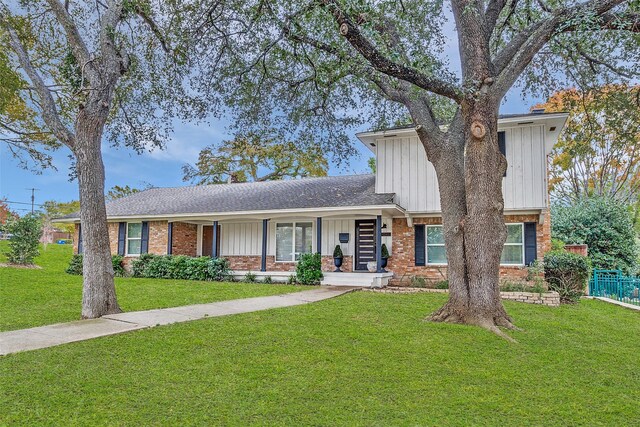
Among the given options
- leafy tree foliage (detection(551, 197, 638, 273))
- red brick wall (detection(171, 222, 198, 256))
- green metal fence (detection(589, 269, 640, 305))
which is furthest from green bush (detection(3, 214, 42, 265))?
leafy tree foliage (detection(551, 197, 638, 273))

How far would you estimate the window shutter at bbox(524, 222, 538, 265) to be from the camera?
13016 mm

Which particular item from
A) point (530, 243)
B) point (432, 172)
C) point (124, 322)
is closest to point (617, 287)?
point (530, 243)

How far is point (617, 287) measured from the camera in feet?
43.4

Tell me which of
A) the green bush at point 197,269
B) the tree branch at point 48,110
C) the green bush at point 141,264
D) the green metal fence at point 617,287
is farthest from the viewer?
the green bush at point 141,264

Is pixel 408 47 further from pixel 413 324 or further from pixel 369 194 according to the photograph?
pixel 413 324

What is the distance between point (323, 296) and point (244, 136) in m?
5.38

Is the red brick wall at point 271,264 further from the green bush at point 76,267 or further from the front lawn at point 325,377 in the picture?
the front lawn at point 325,377

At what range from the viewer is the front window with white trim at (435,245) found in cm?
1422

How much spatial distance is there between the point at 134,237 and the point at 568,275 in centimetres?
1682

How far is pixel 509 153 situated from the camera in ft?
43.9

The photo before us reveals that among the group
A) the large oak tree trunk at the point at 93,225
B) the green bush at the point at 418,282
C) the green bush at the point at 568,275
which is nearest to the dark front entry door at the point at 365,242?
the green bush at the point at 418,282

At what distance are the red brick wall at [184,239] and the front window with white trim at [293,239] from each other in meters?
4.39

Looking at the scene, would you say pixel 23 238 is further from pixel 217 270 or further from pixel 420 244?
pixel 420 244

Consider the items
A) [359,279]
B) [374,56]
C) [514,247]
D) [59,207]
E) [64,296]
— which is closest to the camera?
[374,56]
